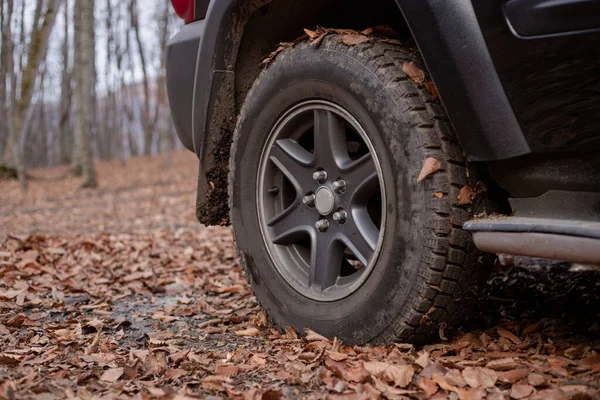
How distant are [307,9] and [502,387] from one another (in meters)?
1.77

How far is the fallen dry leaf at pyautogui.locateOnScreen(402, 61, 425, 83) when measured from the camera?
2164 millimetres

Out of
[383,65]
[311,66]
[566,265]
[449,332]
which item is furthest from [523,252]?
[566,265]

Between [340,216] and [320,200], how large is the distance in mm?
119

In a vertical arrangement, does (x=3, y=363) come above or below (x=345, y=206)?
below

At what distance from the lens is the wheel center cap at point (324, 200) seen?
244 cm

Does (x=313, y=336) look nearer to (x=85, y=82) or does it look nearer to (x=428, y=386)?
(x=428, y=386)

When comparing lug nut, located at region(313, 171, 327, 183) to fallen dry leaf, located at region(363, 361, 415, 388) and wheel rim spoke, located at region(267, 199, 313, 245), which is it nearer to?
wheel rim spoke, located at region(267, 199, 313, 245)

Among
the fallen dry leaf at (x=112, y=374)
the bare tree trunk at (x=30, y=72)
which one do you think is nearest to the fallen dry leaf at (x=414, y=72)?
the fallen dry leaf at (x=112, y=374)

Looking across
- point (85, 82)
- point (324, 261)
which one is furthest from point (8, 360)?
point (85, 82)

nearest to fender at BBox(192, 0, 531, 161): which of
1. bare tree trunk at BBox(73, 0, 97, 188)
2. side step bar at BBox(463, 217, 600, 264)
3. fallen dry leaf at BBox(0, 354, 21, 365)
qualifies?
side step bar at BBox(463, 217, 600, 264)

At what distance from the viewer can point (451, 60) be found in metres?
1.95

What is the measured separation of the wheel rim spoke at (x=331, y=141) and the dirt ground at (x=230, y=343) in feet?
2.35

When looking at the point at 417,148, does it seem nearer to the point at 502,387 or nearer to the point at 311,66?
the point at 311,66

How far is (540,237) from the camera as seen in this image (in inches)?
71.2
